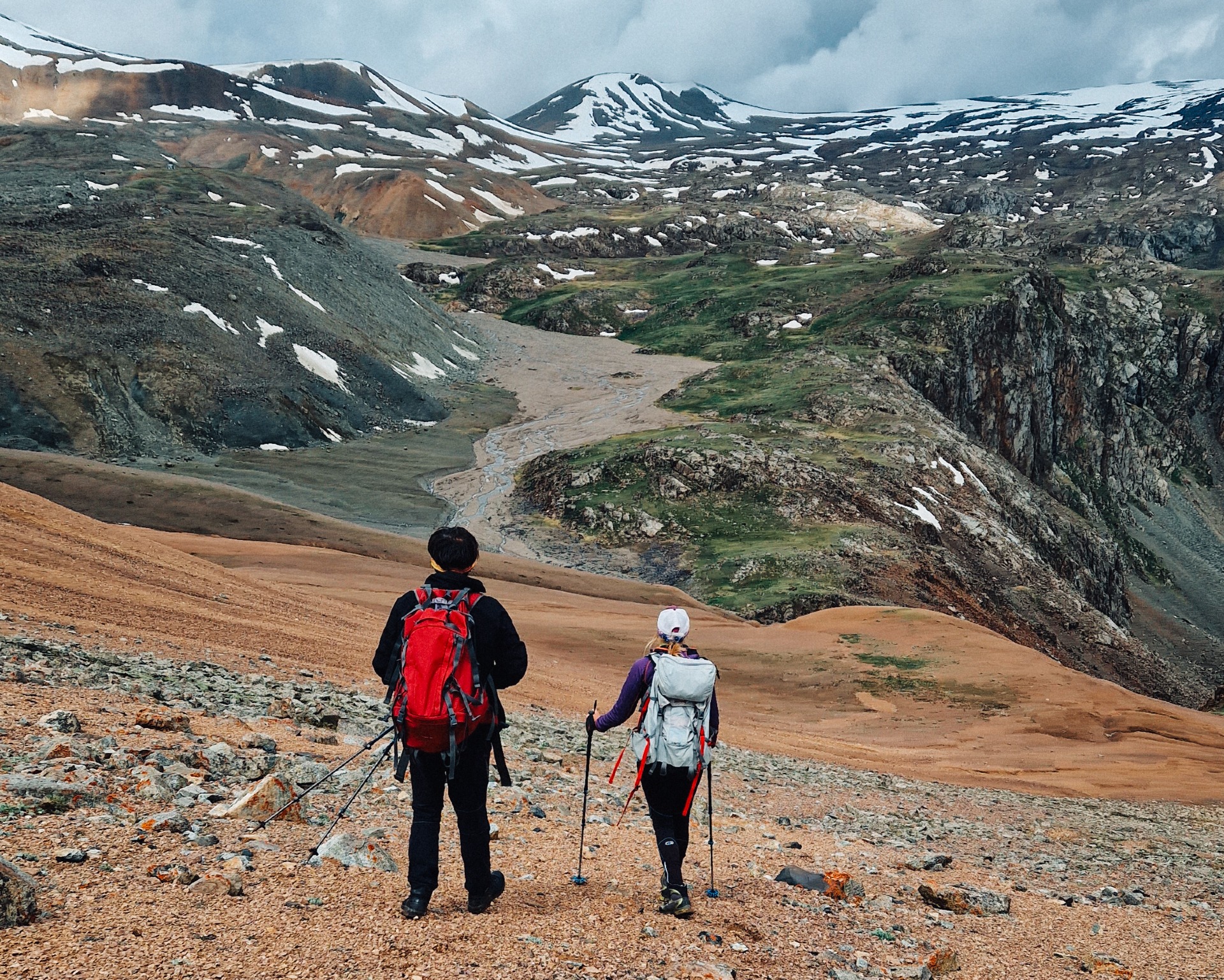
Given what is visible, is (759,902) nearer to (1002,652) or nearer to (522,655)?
(522,655)

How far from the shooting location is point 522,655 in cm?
740

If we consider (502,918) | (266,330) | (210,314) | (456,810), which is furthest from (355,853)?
(266,330)

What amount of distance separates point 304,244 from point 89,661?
95005mm

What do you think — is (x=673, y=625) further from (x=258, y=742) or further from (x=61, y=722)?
(x=61, y=722)

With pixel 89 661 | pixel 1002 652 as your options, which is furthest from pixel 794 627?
pixel 89 661

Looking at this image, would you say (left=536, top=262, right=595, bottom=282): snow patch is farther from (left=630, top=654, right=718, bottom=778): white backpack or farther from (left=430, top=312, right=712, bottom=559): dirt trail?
(left=630, top=654, right=718, bottom=778): white backpack

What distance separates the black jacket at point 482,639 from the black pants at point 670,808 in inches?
74.0

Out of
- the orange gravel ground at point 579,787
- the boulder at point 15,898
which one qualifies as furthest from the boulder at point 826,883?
the boulder at point 15,898

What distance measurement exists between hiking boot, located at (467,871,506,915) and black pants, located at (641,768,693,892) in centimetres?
142

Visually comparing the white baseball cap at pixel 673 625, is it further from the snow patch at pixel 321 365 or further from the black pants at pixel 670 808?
the snow patch at pixel 321 365

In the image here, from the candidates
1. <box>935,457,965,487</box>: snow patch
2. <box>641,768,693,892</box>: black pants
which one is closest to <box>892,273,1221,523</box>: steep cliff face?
<box>935,457,965,487</box>: snow patch

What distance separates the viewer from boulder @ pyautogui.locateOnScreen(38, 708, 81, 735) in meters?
9.66

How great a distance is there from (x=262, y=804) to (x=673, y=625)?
4.17 metres

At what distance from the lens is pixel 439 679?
7.00m
